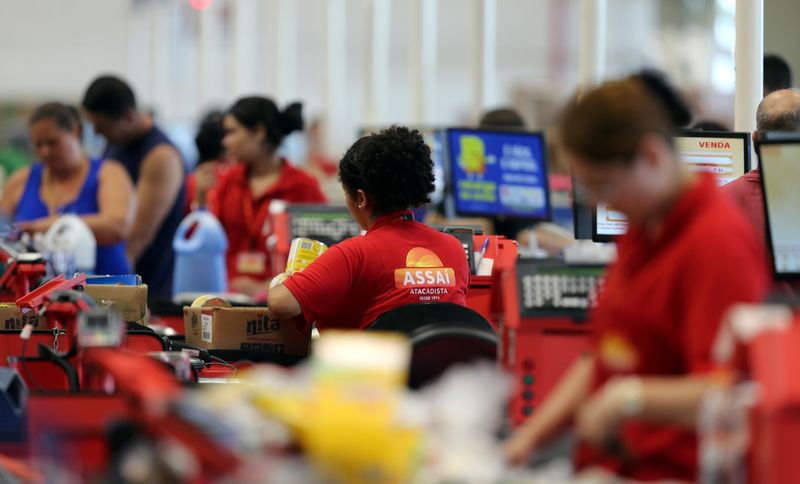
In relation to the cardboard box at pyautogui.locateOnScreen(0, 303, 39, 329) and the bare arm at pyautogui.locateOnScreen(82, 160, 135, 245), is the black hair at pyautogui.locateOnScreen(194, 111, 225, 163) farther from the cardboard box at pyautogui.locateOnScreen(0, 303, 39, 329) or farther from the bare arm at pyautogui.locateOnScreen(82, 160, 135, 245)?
the cardboard box at pyautogui.locateOnScreen(0, 303, 39, 329)

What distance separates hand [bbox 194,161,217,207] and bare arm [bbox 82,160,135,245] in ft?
4.46

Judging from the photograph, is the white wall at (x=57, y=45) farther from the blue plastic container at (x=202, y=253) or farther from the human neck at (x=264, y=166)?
the blue plastic container at (x=202, y=253)

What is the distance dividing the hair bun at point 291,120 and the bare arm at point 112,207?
988 mm

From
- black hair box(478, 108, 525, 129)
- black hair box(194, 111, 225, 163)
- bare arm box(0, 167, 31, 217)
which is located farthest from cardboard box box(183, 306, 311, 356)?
black hair box(194, 111, 225, 163)

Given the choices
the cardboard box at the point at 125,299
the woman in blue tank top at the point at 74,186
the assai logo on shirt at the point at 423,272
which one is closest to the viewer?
the assai logo on shirt at the point at 423,272

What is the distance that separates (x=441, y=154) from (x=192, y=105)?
18.5 meters

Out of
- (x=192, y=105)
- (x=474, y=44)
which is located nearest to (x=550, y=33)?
(x=192, y=105)

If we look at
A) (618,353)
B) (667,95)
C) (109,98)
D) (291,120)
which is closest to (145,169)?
(109,98)

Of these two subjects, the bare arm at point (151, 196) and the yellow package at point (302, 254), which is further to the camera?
the bare arm at point (151, 196)

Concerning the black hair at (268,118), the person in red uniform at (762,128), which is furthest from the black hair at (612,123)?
the black hair at (268,118)

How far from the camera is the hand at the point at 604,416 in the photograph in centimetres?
225

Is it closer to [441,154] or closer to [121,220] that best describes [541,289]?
[121,220]

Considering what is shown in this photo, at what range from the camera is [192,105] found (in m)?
25.9

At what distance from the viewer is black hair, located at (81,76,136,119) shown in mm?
6848
